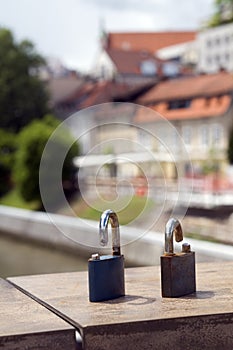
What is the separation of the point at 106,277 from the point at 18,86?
38.3 m

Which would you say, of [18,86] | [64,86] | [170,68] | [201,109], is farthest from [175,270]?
[170,68]

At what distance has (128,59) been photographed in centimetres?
5366

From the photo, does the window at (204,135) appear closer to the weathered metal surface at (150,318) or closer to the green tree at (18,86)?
the green tree at (18,86)

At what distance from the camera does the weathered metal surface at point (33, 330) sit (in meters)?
3.42

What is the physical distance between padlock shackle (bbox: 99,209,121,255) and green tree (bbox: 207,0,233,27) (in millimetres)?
44311

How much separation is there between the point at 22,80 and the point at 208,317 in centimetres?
3874

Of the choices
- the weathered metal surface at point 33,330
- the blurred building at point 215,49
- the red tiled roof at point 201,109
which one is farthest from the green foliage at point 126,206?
the blurred building at point 215,49

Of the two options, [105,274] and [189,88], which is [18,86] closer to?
[189,88]

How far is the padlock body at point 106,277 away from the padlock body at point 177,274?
20 cm

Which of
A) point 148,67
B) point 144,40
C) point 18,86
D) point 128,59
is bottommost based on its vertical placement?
point 18,86

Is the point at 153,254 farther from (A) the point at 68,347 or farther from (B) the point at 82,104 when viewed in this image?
(B) the point at 82,104

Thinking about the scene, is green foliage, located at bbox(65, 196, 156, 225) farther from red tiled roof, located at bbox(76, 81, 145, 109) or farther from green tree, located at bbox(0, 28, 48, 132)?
green tree, located at bbox(0, 28, 48, 132)

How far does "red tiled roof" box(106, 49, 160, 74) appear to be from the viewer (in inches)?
2043

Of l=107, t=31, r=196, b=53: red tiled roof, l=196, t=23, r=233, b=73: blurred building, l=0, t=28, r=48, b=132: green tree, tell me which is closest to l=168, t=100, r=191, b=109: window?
l=0, t=28, r=48, b=132: green tree
